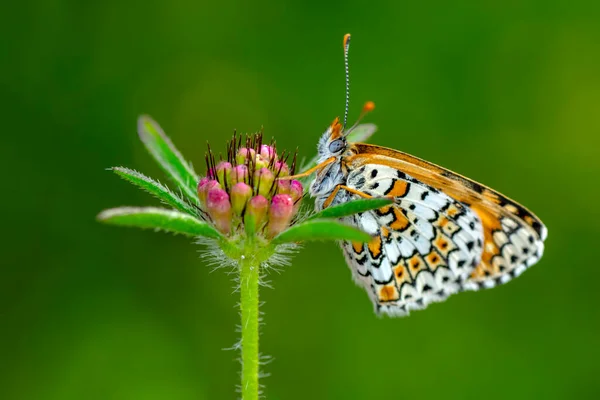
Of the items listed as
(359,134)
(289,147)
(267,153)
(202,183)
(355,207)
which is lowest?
(355,207)

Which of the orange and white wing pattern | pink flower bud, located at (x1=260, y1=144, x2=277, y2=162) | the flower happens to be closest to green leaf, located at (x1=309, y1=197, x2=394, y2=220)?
the flower

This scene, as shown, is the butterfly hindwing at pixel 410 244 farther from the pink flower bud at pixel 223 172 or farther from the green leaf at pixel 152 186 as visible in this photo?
the green leaf at pixel 152 186

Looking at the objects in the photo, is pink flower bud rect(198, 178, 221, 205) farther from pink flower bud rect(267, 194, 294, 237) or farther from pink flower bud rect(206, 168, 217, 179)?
pink flower bud rect(267, 194, 294, 237)

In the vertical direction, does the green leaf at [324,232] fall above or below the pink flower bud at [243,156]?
below

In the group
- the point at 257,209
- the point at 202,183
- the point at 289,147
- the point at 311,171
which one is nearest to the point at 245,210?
Answer: the point at 257,209

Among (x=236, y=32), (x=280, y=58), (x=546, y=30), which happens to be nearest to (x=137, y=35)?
(x=236, y=32)

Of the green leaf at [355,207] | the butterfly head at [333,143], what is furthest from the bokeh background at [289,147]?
the green leaf at [355,207]

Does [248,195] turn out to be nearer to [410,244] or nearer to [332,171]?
[332,171]
